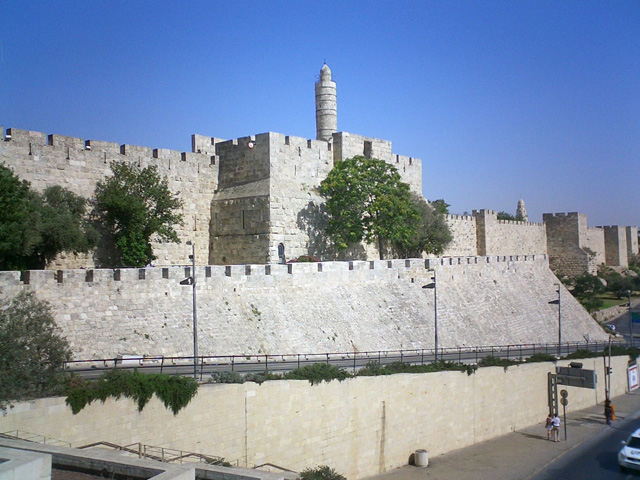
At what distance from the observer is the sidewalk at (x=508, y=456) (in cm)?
1825

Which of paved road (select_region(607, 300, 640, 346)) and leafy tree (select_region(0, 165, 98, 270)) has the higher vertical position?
leafy tree (select_region(0, 165, 98, 270))

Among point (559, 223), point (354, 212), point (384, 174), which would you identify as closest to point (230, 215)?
point (354, 212)

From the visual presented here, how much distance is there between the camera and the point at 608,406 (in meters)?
24.6

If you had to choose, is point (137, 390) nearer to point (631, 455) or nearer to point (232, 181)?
point (631, 455)

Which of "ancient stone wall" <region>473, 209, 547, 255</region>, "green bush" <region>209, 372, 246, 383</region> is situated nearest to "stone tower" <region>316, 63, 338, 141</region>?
"ancient stone wall" <region>473, 209, 547, 255</region>

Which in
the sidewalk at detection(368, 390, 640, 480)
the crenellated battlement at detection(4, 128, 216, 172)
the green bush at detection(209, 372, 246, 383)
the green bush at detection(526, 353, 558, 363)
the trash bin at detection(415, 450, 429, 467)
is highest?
the crenellated battlement at detection(4, 128, 216, 172)

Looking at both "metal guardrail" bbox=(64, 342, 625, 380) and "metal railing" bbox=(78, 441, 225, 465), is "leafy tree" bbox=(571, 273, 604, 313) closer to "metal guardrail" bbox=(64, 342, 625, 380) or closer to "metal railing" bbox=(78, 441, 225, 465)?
"metal guardrail" bbox=(64, 342, 625, 380)

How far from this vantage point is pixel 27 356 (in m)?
13.0

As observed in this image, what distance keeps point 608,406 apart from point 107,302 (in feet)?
61.4

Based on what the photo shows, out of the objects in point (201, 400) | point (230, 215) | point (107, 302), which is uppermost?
point (230, 215)

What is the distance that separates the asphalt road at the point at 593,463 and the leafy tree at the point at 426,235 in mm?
16239

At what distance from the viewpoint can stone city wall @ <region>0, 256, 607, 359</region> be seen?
60.2 feet

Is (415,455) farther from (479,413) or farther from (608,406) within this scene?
(608,406)

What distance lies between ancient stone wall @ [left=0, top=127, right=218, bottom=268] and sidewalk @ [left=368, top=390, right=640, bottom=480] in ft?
50.2
